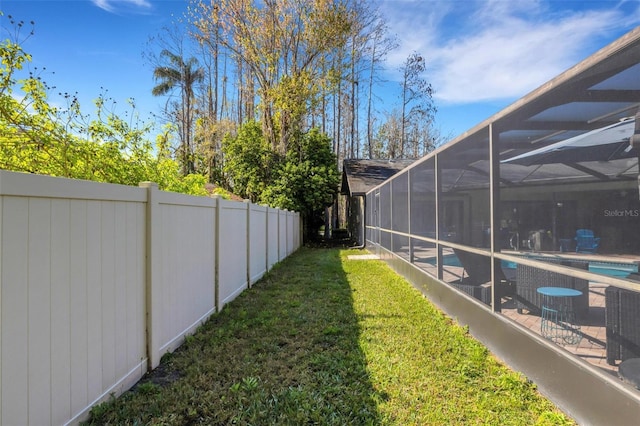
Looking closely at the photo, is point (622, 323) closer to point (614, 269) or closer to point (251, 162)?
point (614, 269)

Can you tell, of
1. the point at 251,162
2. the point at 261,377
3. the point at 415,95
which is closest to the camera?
the point at 261,377

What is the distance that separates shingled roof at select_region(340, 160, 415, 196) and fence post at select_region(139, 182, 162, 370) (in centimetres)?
1106

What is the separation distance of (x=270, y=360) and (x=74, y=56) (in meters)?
7.08

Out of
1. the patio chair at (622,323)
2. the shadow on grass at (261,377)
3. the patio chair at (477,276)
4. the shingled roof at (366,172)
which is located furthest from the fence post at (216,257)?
the shingled roof at (366,172)

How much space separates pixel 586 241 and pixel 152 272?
3.15 metres

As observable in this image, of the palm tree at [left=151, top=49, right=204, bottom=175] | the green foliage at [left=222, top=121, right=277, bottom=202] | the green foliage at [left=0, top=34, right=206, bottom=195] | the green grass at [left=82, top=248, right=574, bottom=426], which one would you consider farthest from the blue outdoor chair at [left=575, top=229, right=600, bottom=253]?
the palm tree at [left=151, top=49, right=204, bottom=175]

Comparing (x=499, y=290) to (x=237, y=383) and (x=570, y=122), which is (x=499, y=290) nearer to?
(x=570, y=122)

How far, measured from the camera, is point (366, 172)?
1580cm

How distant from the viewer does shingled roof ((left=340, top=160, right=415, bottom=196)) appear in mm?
14094

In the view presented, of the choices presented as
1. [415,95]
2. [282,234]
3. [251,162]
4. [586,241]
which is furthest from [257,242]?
[415,95]

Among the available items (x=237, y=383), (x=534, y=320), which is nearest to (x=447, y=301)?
(x=534, y=320)

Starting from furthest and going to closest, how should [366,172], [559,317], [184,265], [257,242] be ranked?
[366,172] → [257,242] → [184,265] → [559,317]

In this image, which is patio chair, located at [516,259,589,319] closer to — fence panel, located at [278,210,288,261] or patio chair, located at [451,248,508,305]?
patio chair, located at [451,248,508,305]

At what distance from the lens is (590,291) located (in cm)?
228
